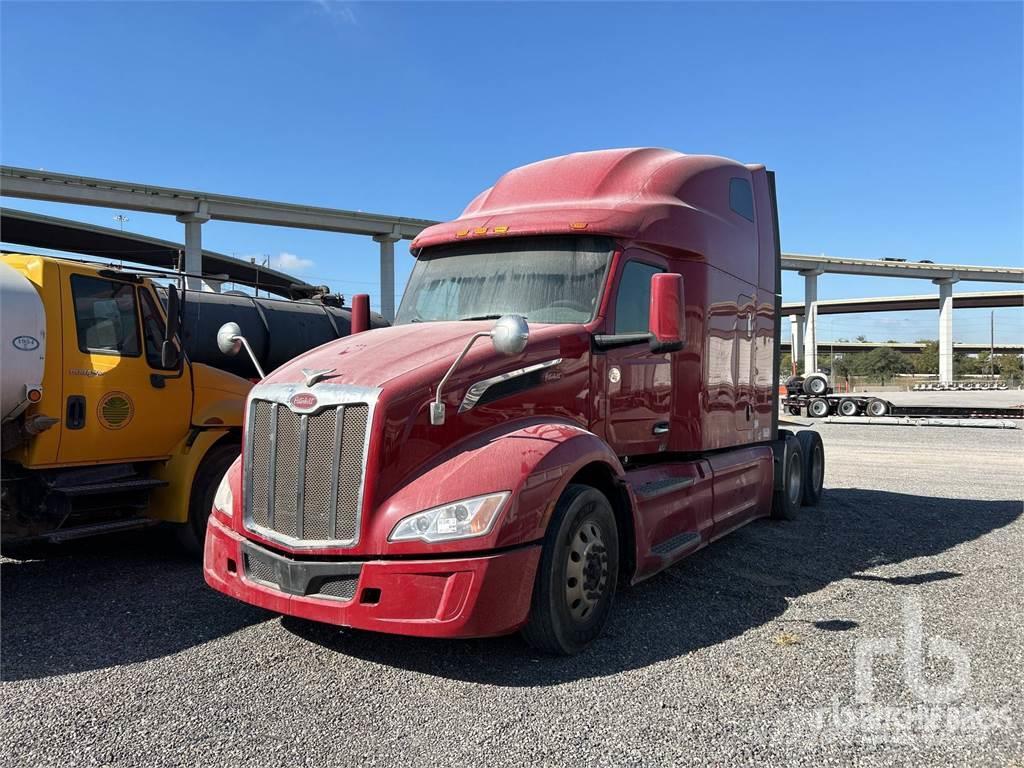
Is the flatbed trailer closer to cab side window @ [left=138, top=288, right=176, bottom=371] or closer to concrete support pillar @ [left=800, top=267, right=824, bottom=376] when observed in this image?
cab side window @ [left=138, top=288, right=176, bottom=371]

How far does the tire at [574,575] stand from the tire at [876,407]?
2850 cm

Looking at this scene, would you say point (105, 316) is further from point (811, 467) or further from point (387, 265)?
point (387, 265)

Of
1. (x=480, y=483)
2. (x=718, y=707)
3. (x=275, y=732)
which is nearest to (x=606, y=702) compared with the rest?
(x=718, y=707)

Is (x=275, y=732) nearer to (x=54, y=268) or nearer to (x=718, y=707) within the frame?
(x=718, y=707)

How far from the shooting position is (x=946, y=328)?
7169 cm

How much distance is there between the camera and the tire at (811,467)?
31.2 feet

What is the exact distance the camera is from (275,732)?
11.5 ft

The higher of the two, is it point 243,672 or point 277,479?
point 277,479

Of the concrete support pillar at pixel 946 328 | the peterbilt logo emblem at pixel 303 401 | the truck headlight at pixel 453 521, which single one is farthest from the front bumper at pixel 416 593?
the concrete support pillar at pixel 946 328

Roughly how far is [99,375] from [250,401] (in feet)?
7.37

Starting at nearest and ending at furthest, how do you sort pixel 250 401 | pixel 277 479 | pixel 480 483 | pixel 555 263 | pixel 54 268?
pixel 480 483, pixel 277 479, pixel 250 401, pixel 555 263, pixel 54 268

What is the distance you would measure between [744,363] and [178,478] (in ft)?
17.5

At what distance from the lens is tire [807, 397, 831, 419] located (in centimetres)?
3120

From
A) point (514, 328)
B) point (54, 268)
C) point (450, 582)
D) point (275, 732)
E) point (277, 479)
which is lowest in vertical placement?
point (275, 732)
